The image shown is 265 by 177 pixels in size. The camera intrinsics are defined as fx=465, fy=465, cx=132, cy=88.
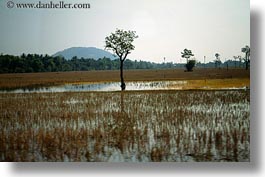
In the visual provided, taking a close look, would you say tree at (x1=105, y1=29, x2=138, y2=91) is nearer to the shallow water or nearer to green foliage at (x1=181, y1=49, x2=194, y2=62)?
the shallow water

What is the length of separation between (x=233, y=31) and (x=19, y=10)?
133 cm

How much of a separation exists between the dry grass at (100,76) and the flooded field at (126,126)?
81mm

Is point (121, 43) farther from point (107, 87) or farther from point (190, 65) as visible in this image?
point (190, 65)

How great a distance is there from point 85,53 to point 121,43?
0.76ft

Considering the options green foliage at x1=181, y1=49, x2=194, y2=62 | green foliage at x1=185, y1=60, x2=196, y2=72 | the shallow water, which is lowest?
the shallow water

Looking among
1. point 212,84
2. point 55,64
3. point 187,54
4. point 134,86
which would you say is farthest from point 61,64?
point 212,84

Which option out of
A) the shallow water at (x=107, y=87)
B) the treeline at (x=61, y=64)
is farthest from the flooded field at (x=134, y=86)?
the treeline at (x=61, y=64)

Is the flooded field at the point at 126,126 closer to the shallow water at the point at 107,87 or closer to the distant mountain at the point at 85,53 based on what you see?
the shallow water at the point at 107,87

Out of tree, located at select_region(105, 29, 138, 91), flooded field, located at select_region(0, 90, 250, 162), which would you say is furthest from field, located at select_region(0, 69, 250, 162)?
tree, located at select_region(105, 29, 138, 91)

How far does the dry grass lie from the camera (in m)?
2.90

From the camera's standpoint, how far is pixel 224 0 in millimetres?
2836

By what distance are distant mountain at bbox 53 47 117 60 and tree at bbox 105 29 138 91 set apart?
5cm

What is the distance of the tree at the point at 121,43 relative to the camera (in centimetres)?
288

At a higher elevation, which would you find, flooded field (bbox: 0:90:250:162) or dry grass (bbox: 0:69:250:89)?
dry grass (bbox: 0:69:250:89)
